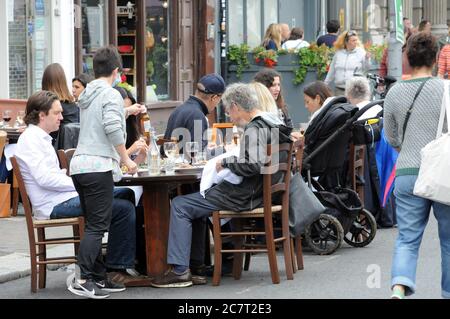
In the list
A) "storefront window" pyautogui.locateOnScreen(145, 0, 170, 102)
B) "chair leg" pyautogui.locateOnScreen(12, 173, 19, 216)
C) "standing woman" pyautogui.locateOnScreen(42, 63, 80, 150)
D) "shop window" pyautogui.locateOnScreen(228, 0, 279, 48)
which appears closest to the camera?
"standing woman" pyautogui.locateOnScreen(42, 63, 80, 150)

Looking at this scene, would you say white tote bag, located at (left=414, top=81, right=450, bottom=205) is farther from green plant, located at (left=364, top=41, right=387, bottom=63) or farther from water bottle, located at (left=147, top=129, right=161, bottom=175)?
green plant, located at (left=364, top=41, right=387, bottom=63)

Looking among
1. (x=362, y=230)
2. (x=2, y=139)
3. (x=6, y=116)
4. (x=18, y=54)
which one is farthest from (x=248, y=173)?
(x=18, y=54)

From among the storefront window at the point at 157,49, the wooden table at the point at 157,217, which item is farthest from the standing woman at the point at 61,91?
the storefront window at the point at 157,49

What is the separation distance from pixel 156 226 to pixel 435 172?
2811 mm

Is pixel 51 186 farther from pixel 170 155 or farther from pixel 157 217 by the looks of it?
pixel 170 155

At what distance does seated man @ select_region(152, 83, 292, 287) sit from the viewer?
364 inches

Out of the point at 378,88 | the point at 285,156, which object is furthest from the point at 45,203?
the point at 378,88

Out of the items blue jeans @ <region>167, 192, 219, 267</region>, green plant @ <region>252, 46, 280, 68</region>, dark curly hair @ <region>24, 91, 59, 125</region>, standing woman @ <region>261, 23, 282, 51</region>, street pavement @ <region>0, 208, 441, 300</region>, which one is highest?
standing woman @ <region>261, 23, 282, 51</region>

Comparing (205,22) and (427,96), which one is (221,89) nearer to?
(427,96)

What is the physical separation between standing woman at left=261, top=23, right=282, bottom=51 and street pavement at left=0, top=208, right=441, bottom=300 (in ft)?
32.6

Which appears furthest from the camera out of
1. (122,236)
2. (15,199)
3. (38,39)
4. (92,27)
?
(92,27)

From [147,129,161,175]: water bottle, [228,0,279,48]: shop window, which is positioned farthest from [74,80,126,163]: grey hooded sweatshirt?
[228,0,279,48]: shop window

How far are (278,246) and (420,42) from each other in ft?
12.5

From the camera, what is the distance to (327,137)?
11.3 meters
